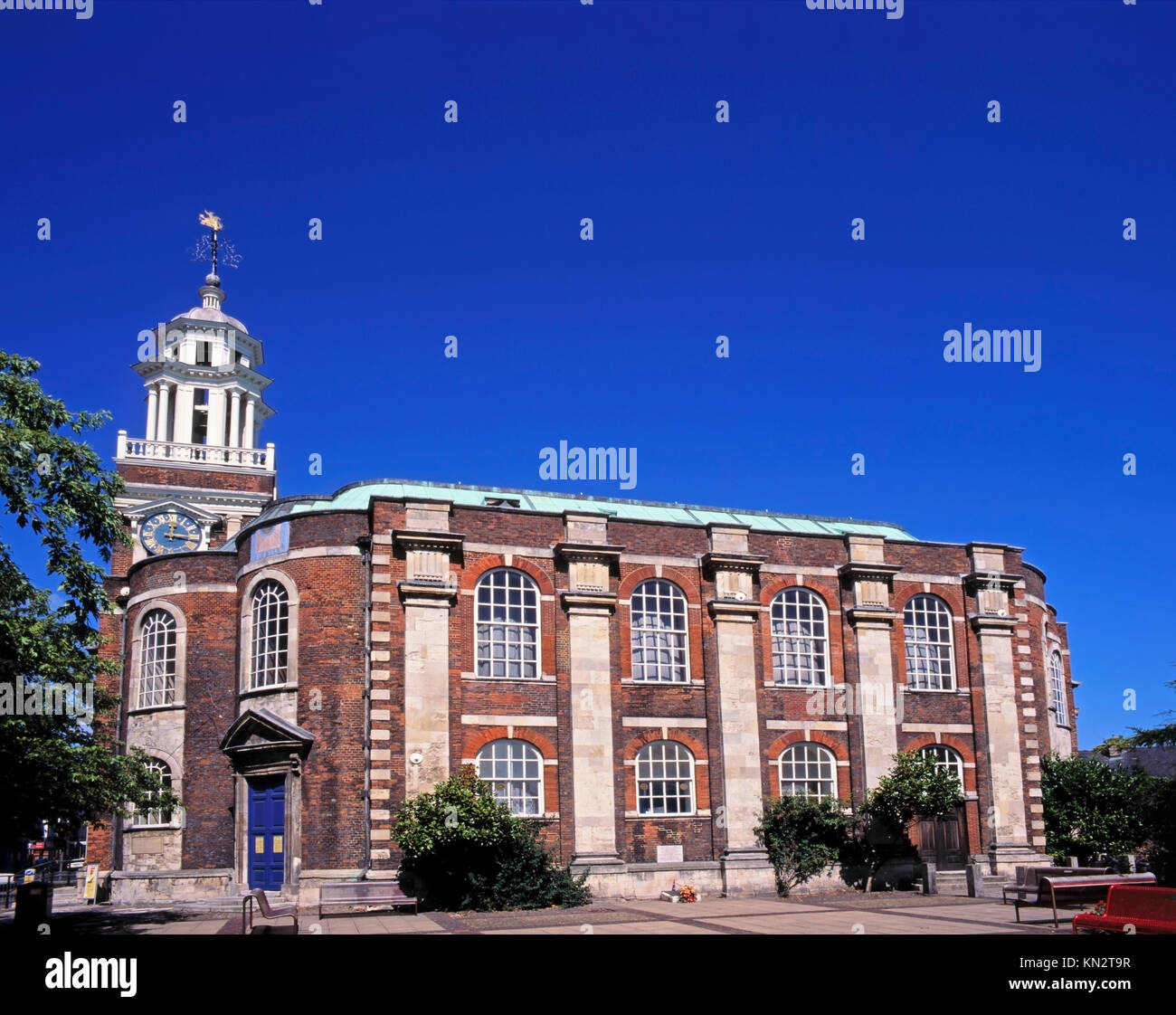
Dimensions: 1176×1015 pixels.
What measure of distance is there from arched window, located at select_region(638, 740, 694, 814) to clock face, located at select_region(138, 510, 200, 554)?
830 inches

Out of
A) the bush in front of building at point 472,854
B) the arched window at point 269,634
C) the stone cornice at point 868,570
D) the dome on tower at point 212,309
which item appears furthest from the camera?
the dome on tower at point 212,309

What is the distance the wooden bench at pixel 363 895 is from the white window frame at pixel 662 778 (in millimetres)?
7082

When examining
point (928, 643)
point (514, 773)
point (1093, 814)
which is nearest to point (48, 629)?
point (514, 773)

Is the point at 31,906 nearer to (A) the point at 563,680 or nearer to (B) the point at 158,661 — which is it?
(A) the point at 563,680

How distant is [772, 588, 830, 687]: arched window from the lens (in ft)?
109

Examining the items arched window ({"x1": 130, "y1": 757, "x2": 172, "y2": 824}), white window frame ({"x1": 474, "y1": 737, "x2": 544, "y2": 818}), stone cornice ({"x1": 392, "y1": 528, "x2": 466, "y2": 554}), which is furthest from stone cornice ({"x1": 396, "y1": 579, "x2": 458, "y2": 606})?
arched window ({"x1": 130, "y1": 757, "x2": 172, "y2": 824})

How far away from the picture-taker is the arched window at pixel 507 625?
A: 3014cm

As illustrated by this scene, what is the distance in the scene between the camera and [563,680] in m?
30.5

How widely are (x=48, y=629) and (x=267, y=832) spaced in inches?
338

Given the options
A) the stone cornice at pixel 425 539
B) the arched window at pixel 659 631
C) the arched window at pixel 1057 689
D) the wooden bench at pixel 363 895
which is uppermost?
the stone cornice at pixel 425 539

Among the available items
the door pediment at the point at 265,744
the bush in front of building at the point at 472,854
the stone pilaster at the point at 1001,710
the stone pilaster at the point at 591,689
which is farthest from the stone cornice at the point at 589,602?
the stone pilaster at the point at 1001,710

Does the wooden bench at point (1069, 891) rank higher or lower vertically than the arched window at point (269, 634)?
lower

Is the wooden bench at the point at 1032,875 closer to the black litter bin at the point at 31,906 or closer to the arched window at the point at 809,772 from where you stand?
the arched window at the point at 809,772

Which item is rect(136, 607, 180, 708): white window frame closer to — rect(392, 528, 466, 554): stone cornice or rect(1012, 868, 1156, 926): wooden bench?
rect(392, 528, 466, 554): stone cornice
